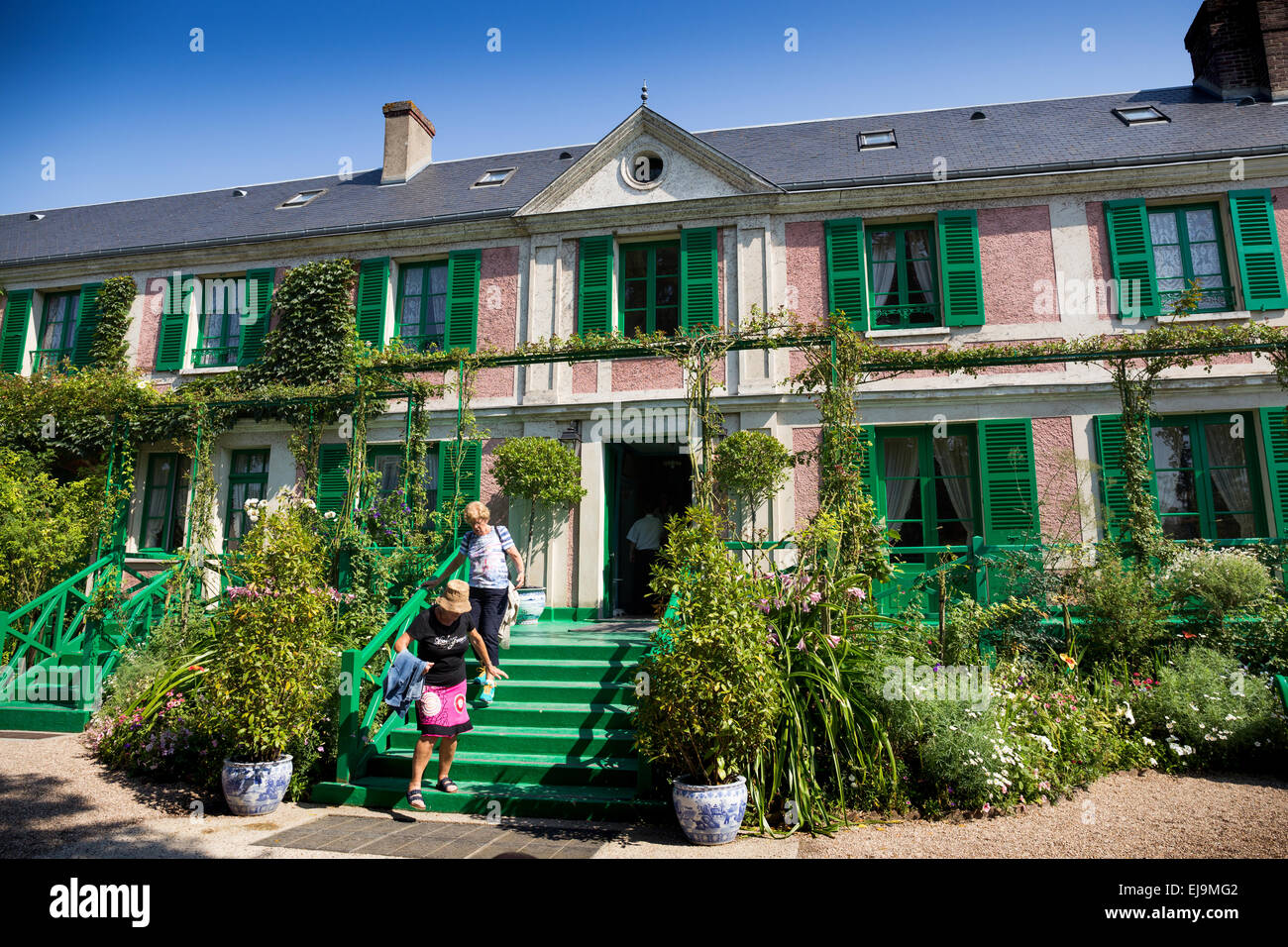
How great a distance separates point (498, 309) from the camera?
37.7 feet

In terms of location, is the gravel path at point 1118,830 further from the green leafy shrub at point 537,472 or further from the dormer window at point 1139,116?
the dormer window at point 1139,116

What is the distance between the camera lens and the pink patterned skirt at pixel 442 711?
5328 millimetres

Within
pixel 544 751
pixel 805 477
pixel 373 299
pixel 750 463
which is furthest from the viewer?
pixel 373 299

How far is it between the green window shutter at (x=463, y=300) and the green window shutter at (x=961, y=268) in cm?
666

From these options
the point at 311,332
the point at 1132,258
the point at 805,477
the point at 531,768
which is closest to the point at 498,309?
the point at 311,332

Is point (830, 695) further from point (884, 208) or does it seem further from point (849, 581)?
point (884, 208)

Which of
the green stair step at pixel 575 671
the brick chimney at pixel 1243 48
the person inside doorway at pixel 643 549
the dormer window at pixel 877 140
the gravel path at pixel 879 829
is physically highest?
the brick chimney at pixel 1243 48

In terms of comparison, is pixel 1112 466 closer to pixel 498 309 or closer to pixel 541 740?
pixel 541 740

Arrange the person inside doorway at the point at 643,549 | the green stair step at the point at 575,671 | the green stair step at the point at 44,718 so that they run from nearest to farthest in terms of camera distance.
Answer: the green stair step at the point at 575,671, the green stair step at the point at 44,718, the person inside doorway at the point at 643,549

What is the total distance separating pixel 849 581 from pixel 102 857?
16.5ft

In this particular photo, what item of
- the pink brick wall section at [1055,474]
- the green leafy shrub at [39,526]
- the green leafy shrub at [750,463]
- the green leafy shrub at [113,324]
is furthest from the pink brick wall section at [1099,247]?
the green leafy shrub at [113,324]

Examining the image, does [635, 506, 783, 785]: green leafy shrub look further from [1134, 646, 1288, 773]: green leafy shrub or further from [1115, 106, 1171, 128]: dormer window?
[1115, 106, 1171, 128]: dormer window

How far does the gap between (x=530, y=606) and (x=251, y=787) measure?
14.4 feet
